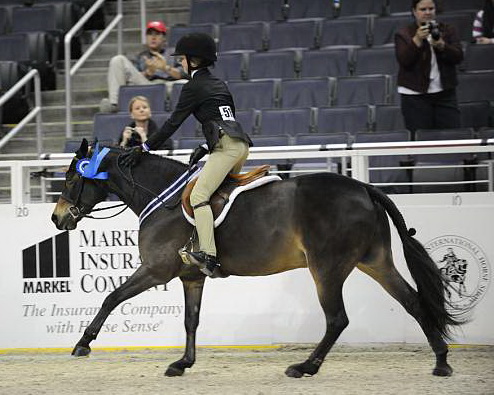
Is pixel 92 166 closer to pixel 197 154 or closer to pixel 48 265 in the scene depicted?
pixel 197 154

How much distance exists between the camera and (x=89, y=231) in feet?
31.4

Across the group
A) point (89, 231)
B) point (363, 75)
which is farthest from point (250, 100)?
point (89, 231)

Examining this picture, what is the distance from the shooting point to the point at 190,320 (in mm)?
7957

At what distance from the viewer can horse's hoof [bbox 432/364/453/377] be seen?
741 cm

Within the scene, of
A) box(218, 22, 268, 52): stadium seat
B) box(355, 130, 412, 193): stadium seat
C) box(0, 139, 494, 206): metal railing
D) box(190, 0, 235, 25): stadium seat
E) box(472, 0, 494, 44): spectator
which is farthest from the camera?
box(190, 0, 235, 25): stadium seat

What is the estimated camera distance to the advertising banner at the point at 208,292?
904 centimetres

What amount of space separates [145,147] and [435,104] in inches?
169

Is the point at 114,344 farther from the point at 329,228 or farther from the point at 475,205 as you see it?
the point at 475,205

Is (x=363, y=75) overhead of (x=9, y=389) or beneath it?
overhead

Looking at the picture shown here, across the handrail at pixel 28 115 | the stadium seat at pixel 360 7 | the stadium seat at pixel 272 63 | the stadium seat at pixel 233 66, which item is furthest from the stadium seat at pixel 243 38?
the handrail at pixel 28 115

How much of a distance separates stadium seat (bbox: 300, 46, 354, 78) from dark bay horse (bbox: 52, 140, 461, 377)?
5302mm

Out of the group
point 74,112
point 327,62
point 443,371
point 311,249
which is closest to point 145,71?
point 74,112

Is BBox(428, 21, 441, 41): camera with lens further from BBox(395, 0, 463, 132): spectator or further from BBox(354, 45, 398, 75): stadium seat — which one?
BBox(354, 45, 398, 75): stadium seat

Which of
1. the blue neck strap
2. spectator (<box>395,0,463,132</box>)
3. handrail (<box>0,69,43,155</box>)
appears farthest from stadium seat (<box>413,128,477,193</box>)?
handrail (<box>0,69,43,155</box>)
